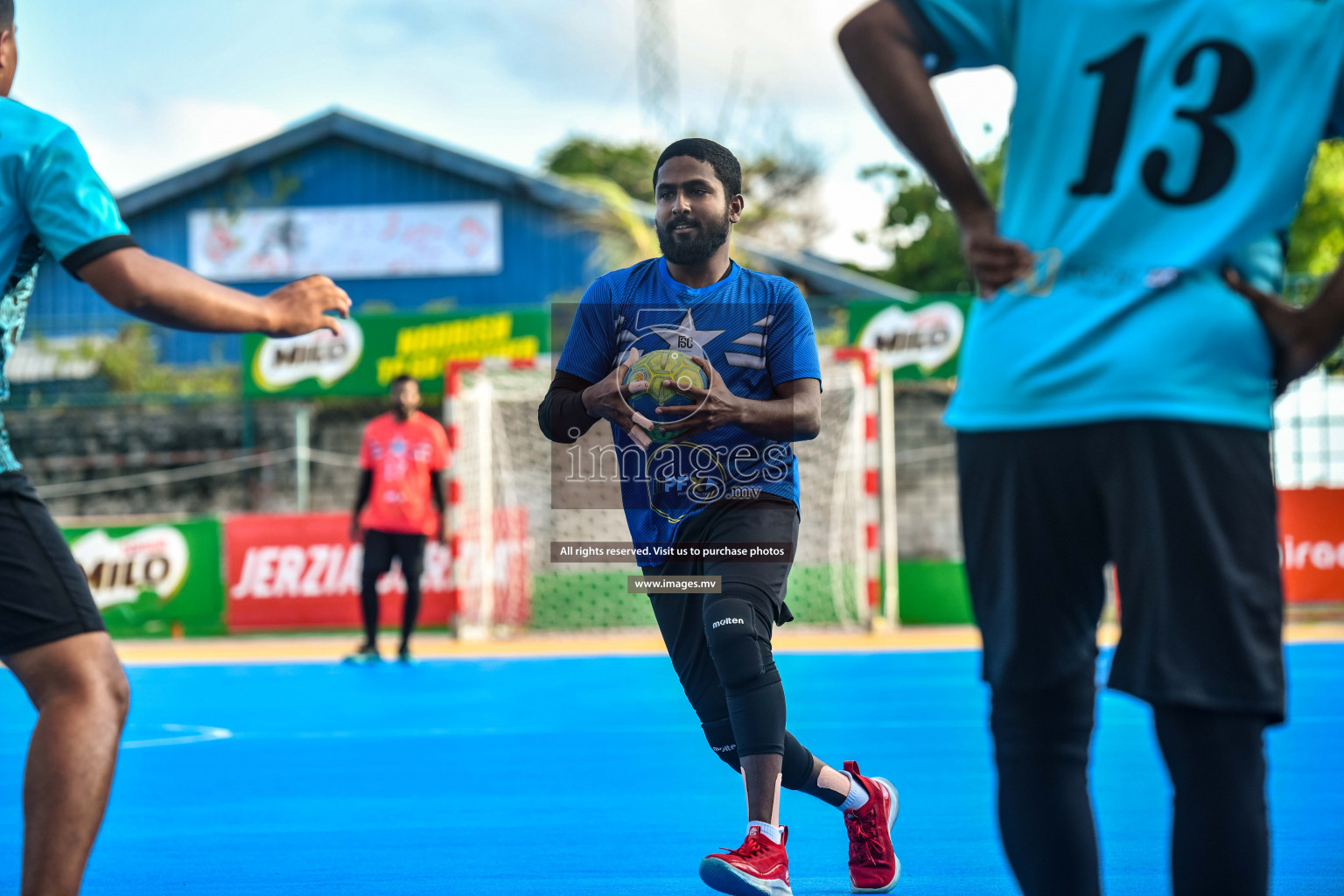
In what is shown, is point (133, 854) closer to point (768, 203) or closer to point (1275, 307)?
point (1275, 307)

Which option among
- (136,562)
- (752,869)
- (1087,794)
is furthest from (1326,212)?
(1087,794)

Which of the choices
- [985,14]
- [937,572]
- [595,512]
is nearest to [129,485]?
[595,512]

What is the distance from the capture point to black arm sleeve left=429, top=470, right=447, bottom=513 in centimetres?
1050

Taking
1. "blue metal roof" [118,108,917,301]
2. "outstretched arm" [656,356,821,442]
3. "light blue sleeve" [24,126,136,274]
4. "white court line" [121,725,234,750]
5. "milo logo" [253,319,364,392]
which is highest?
"blue metal roof" [118,108,917,301]

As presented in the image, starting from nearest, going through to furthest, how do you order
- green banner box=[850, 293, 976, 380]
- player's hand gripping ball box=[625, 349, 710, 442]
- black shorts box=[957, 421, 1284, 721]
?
black shorts box=[957, 421, 1284, 721], player's hand gripping ball box=[625, 349, 710, 442], green banner box=[850, 293, 976, 380]

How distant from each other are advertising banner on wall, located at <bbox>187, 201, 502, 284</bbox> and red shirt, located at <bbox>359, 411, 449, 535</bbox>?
43.3ft

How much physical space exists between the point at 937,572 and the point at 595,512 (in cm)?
354

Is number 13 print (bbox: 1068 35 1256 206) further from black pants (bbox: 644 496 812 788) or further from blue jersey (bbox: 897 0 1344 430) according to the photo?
black pants (bbox: 644 496 812 788)

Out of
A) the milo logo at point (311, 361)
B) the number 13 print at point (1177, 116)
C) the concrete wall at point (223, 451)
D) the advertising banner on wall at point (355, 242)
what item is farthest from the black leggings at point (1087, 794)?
the advertising banner on wall at point (355, 242)

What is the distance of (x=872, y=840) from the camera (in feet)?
11.4

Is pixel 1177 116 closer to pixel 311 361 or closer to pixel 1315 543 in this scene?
pixel 1315 543

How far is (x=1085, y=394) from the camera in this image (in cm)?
182

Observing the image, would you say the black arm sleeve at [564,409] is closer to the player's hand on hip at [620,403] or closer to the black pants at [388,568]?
the player's hand on hip at [620,403]

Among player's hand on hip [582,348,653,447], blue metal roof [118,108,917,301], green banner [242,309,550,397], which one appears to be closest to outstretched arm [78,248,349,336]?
player's hand on hip [582,348,653,447]
